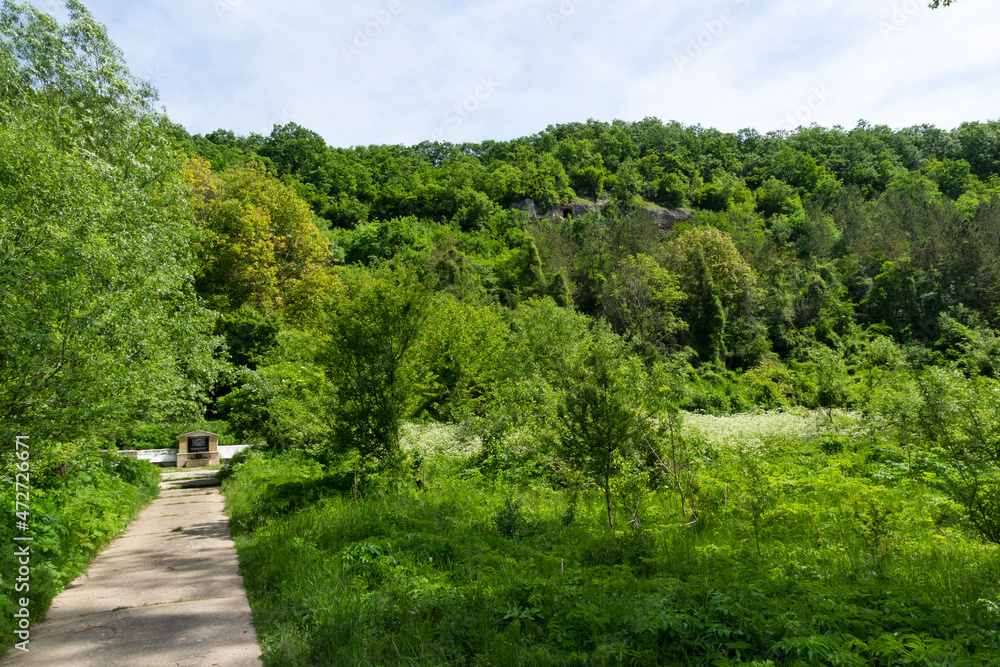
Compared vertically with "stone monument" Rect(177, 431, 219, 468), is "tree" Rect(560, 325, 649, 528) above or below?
above

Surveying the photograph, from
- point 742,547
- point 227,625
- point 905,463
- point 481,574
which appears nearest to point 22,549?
point 227,625

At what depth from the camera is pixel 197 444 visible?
22.5 metres

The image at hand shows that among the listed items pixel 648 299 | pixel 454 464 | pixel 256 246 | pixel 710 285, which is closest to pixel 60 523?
pixel 454 464

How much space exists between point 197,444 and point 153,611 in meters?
18.8

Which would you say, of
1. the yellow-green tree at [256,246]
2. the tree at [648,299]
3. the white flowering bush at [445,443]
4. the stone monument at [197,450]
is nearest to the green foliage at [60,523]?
the white flowering bush at [445,443]

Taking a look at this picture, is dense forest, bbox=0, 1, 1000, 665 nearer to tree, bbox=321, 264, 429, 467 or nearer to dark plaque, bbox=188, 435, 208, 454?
tree, bbox=321, 264, 429, 467

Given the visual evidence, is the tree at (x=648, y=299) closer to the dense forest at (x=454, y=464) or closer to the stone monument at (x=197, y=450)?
the dense forest at (x=454, y=464)

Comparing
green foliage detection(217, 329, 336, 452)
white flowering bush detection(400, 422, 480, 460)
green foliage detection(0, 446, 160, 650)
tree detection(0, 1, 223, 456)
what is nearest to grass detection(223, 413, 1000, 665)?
green foliage detection(217, 329, 336, 452)

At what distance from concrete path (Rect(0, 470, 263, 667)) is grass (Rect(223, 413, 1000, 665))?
0.35 meters

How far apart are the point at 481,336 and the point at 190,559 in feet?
56.5

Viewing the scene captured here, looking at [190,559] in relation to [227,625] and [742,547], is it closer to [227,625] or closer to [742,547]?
[227,625]

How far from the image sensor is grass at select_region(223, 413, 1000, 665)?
412 centimetres

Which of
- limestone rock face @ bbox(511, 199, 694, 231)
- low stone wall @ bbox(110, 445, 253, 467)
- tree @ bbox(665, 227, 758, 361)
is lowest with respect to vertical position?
low stone wall @ bbox(110, 445, 253, 467)

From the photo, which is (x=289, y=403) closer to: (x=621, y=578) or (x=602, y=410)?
(x=602, y=410)
